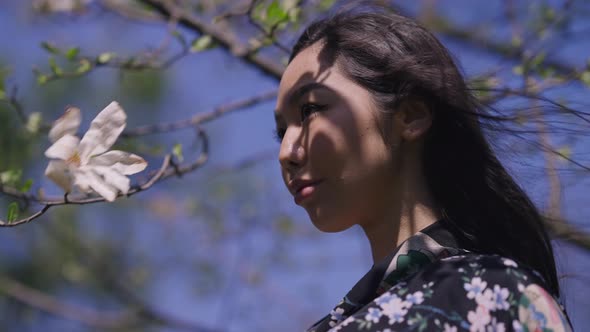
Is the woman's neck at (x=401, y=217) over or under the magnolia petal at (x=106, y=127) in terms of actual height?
under

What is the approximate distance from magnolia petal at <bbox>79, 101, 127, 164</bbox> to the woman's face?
0.29 metres

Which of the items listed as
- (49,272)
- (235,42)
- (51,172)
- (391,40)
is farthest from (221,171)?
(49,272)

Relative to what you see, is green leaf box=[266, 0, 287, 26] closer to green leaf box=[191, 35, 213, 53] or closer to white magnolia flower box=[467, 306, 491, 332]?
green leaf box=[191, 35, 213, 53]

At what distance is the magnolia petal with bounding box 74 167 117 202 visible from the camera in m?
1.08

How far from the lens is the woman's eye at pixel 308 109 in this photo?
4.36ft

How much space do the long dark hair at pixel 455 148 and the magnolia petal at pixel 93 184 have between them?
47 cm

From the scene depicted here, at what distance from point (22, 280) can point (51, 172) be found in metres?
6.39

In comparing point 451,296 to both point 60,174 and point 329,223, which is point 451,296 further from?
point 60,174

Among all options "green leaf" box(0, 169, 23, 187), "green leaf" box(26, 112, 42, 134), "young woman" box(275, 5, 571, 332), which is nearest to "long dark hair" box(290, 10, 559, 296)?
"young woman" box(275, 5, 571, 332)

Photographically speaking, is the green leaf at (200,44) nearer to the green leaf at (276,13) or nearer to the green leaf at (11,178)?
the green leaf at (276,13)

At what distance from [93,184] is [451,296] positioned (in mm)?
488

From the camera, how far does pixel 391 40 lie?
1.42 meters

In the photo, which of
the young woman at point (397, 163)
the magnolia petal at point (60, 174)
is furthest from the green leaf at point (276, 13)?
the magnolia petal at point (60, 174)

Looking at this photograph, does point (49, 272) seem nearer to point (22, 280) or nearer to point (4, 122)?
point (22, 280)
